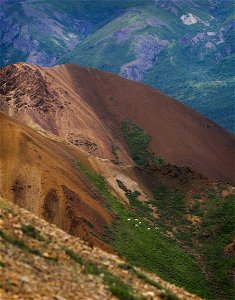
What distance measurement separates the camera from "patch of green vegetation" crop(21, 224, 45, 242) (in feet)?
71.4

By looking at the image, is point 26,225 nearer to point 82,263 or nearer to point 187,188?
point 82,263

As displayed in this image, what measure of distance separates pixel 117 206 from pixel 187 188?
14297mm

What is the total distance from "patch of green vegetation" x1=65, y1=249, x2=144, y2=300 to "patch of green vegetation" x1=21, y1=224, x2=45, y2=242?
1271mm

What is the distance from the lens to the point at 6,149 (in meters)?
56.1

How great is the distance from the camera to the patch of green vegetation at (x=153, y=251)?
160 ft

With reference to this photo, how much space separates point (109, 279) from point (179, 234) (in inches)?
1632

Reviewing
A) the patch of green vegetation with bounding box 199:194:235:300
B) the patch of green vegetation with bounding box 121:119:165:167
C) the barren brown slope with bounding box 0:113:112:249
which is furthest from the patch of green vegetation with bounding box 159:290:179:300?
the patch of green vegetation with bounding box 121:119:165:167

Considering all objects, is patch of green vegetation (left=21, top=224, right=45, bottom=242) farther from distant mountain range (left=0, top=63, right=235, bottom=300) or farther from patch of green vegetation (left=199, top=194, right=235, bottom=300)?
patch of green vegetation (left=199, top=194, right=235, bottom=300)

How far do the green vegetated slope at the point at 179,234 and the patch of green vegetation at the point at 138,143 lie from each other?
20.1m

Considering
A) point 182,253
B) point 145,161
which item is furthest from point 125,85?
point 182,253

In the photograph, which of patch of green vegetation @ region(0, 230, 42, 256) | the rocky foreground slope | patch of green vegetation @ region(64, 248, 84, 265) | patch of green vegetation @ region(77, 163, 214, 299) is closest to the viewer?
the rocky foreground slope

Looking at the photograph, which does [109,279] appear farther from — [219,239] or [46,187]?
[219,239]

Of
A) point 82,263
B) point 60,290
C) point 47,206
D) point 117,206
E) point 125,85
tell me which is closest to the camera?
point 60,290

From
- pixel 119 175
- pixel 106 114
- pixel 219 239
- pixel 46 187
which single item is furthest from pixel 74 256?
pixel 106 114
